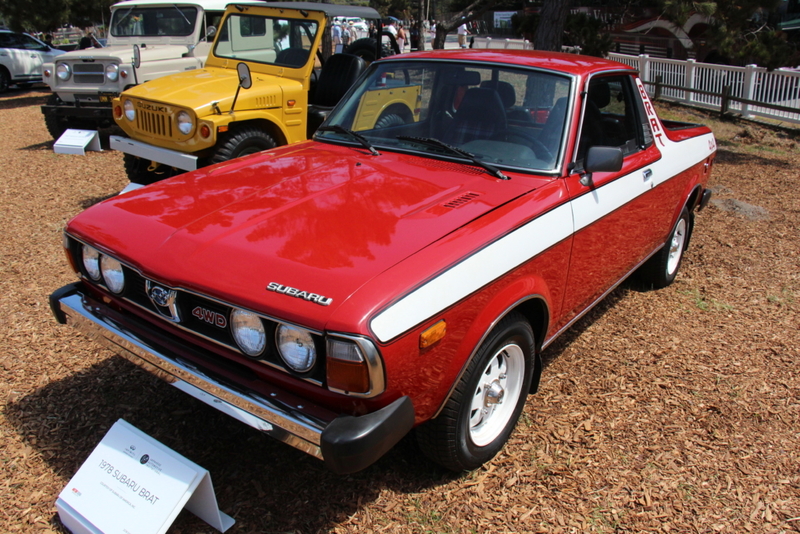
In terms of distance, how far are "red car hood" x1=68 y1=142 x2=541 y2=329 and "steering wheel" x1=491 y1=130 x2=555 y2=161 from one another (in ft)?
0.71

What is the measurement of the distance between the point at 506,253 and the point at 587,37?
57.8 feet

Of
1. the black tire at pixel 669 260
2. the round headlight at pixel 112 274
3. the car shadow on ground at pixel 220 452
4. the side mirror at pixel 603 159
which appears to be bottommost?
the car shadow on ground at pixel 220 452

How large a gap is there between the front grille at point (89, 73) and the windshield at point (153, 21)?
1122mm

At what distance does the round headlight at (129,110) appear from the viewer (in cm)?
629

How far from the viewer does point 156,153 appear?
5996 millimetres

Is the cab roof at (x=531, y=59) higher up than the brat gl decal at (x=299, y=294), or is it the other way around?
the cab roof at (x=531, y=59)

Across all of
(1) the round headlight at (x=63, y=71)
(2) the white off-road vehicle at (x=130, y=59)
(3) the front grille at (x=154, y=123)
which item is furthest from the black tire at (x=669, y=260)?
(1) the round headlight at (x=63, y=71)

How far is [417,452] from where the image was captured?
303cm

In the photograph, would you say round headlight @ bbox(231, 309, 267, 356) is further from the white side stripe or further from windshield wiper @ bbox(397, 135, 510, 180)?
windshield wiper @ bbox(397, 135, 510, 180)

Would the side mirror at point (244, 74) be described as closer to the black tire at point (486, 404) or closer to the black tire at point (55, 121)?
the black tire at point (486, 404)

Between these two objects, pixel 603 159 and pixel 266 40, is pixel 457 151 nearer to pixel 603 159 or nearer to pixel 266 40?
pixel 603 159

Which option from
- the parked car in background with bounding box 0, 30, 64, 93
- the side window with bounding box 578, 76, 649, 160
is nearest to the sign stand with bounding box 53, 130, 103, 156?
the side window with bounding box 578, 76, 649, 160

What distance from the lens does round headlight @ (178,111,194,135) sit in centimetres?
576

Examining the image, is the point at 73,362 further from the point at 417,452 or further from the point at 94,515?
the point at 417,452
